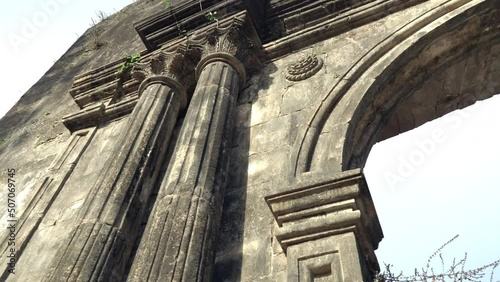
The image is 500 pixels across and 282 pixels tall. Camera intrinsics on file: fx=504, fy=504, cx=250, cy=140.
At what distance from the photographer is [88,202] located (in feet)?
14.5

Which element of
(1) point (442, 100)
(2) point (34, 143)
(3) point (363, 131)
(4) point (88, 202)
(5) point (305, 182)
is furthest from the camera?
(2) point (34, 143)

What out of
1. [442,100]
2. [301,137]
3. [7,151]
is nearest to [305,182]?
[301,137]

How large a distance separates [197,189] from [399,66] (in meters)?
2.56

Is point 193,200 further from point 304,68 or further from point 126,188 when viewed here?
point 304,68

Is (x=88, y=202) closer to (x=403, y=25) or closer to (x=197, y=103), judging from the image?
(x=197, y=103)

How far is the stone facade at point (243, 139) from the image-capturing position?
3773mm

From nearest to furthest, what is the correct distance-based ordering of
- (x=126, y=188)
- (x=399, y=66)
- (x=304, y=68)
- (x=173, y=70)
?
1. (x=126, y=188)
2. (x=399, y=66)
3. (x=304, y=68)
4. (x=173, y=70)

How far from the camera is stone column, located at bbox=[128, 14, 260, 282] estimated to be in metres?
3.52

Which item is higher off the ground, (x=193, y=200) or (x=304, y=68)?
(x=304, y=68)

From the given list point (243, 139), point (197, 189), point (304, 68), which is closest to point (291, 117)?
point (243, 139)

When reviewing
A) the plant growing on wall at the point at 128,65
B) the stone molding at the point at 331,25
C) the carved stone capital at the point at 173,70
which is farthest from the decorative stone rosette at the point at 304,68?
the plant growing on wall at the point at 128,65

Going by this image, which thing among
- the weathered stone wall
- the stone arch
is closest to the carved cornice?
the weathered stone wall

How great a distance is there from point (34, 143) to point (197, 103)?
3873 mm

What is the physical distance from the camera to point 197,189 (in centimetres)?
402
